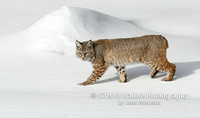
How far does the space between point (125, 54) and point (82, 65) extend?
291 centimetres

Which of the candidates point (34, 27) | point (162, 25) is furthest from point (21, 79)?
point (162, 25)

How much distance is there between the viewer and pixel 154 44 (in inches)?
414

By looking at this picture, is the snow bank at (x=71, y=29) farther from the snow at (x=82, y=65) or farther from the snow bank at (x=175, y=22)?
the snow bank at (x=175, y=22)

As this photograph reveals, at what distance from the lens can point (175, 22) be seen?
20188 mm

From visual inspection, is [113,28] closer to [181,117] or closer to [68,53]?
[68,53]

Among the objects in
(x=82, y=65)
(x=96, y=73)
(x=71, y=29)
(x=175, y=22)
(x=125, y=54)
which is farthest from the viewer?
(x=175, y=22)

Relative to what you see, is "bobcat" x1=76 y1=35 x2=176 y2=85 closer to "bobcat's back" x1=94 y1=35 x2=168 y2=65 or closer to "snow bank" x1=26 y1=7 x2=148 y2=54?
"bobcat's back" x1=94 y1=35 x2=168 y2=65

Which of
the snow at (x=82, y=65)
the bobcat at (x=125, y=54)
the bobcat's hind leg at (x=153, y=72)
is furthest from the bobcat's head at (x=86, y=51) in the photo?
→ the bobcat's hind leg at (x=153, y=72)

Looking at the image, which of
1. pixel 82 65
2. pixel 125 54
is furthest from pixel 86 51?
pixel 82 65

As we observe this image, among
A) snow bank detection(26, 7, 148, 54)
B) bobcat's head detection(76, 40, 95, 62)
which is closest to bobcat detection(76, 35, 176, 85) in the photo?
bobcat's head detection(76, 40, 95, 62)

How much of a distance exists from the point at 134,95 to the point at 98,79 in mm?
2079

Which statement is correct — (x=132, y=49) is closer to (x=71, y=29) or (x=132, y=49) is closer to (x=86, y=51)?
(x=86, y=51)

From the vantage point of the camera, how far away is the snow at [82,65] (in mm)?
7020

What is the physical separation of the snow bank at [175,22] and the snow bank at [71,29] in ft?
6.76
